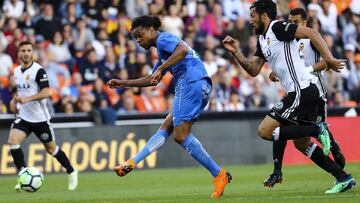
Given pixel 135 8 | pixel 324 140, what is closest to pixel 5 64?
pixel 135 8

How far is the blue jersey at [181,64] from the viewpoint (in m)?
12.7

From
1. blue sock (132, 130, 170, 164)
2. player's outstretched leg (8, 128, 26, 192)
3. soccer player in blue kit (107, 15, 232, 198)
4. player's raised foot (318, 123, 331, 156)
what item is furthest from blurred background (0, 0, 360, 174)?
player's raised foot (318, 123, 331, 156)

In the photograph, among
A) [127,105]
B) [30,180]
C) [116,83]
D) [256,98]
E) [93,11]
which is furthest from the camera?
[93,11]

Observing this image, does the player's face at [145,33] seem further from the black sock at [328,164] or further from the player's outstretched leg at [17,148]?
the player's outstretched leg at [17,148]

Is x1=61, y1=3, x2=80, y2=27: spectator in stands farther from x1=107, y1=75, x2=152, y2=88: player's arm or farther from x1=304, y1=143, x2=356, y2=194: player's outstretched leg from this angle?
x1=304, y1=143, x2=356, y2=194: player's outstretched leg

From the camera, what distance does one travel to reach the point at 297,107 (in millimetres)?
12266

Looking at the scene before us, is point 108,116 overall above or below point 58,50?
below

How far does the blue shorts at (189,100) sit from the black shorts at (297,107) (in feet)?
3.33

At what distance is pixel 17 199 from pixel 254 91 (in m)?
11.4

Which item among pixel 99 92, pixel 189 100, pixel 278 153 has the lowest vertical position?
pixel 99 92

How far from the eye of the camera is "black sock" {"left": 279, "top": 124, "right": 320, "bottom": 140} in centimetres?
1217

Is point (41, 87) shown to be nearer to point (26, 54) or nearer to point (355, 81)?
point (26, 54)

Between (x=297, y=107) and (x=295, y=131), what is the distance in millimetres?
312

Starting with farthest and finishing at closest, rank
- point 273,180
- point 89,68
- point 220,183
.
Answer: point 89,68
point 273,180
point 220,183
